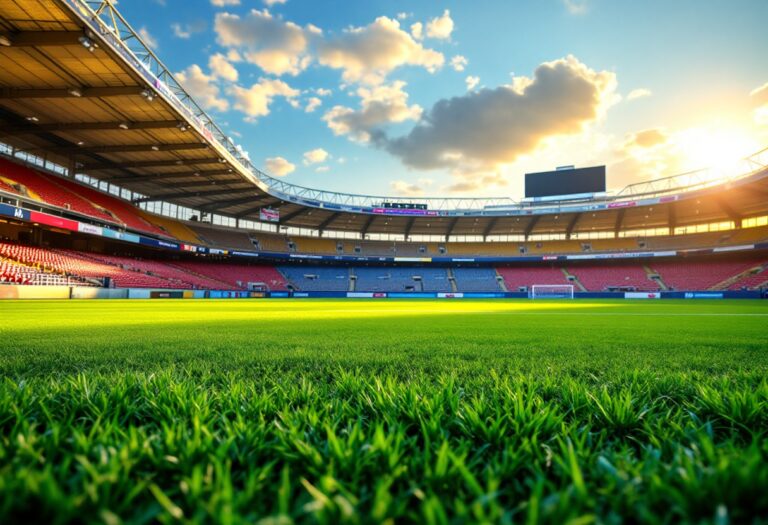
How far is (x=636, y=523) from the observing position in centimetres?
93

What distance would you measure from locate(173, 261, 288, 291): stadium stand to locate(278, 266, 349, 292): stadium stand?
160 centimetres

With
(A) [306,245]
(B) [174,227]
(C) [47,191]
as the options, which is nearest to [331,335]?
(C) [47,191]

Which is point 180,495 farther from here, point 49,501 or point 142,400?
point 142,400

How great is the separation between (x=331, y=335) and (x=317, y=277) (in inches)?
1884

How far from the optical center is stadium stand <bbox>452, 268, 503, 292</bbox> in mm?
51844

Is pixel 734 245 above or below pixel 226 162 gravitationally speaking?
below

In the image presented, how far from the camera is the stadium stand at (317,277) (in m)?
51.2

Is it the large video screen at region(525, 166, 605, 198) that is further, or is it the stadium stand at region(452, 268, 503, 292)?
the stadium stand at region(452, 268, 503, 292)

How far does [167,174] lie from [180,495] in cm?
3937

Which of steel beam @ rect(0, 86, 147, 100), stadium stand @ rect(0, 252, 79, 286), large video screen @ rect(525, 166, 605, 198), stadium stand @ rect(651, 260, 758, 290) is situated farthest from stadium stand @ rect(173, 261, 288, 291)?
stadium stand @ rect(651, 260, 758, 290)

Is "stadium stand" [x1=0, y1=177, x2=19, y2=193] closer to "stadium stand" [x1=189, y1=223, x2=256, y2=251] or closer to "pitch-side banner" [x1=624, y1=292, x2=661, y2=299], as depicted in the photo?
"stadium stand" [x1=189, y1=223, x2=256, y2=251]

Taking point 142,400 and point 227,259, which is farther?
point 227,259

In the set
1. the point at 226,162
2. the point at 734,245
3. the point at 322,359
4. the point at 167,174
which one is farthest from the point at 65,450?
the point at 734,245

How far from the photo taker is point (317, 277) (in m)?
53.3
